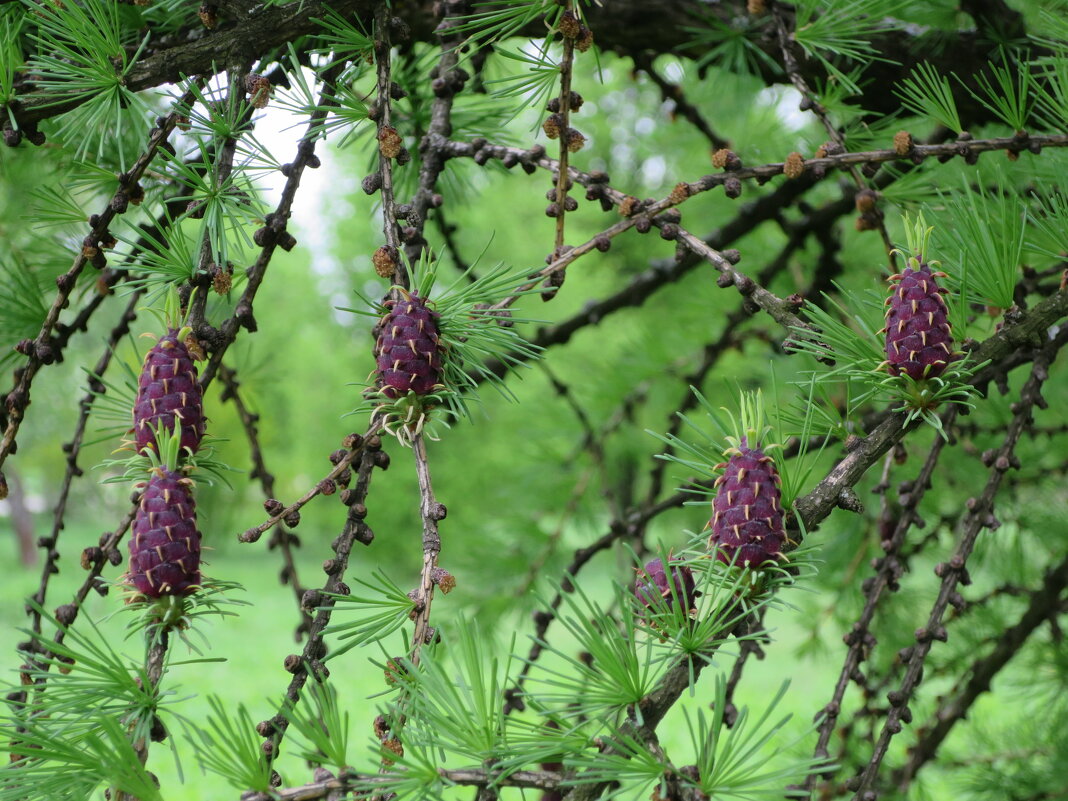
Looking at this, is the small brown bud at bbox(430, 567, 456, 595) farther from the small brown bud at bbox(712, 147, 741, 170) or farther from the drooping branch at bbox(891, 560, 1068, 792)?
the drooping branch at bbox(891, 560, 1068, 792)

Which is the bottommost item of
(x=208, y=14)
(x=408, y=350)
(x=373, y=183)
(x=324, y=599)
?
(x=324, y=599)

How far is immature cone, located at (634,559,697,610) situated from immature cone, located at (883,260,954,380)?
0.15 m

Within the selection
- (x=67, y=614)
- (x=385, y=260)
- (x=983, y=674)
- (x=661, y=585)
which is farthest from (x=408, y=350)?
(x=983, y=674)

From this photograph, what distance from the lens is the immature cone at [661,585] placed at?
41 centimetres

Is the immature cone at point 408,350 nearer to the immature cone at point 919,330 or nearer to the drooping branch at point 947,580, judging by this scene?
the immature cone at point 919,330

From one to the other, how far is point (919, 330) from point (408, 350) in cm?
25

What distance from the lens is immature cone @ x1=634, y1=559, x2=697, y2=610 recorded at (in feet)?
1.34

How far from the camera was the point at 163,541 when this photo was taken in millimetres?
385

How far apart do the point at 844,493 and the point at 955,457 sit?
91cm

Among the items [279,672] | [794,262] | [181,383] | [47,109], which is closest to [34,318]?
[47,109]

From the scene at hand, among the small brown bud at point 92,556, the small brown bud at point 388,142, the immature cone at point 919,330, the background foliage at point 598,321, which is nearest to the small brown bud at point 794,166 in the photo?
the background foliage at point 598,321

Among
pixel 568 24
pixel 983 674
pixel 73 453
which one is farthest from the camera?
pixel 983 674

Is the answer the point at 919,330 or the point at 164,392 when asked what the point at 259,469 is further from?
the point at 919,330

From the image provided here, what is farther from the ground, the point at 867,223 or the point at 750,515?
the point at 867,223
